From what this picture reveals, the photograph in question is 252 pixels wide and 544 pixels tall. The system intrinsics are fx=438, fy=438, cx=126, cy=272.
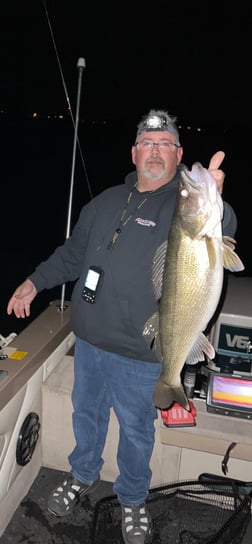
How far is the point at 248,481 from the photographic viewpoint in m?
3.27

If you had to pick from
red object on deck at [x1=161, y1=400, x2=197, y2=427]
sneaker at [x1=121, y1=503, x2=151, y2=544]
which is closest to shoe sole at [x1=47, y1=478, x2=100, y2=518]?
sneaker at [x1=121, y1=503, x2=151, y2=544]

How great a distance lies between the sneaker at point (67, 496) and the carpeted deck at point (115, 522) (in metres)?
0.07

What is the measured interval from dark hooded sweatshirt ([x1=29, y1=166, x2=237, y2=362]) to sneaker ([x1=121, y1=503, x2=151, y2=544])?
1169 mm

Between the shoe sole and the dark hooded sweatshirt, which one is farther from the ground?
the dark hooded sweatshirt

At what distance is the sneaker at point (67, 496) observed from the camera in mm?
3254

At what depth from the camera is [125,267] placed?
2684 mm

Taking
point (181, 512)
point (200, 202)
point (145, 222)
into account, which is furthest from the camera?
point (181, 512)

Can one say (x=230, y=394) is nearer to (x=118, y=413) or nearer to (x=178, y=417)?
(x=178, y=417)

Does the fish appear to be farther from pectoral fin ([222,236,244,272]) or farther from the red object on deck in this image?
the red object on deck

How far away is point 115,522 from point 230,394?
4.12ft

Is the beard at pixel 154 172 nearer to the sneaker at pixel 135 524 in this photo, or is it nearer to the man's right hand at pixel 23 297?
the man's right hand at pixel 23 297

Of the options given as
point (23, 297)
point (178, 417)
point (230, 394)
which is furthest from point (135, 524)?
point (23, 297)

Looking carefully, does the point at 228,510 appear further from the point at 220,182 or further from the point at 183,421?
the point at 220,182

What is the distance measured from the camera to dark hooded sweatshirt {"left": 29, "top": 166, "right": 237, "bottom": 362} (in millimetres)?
2654
